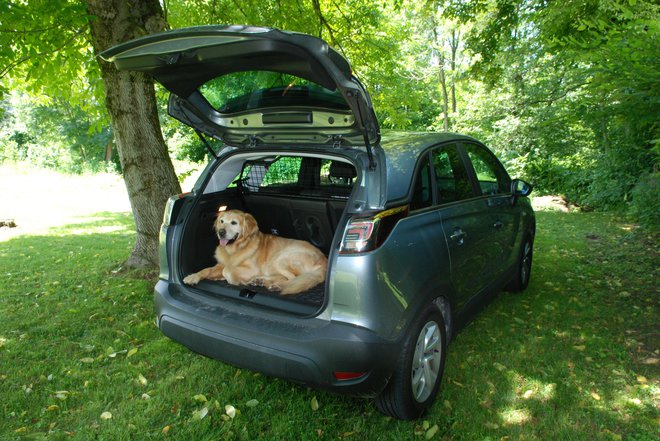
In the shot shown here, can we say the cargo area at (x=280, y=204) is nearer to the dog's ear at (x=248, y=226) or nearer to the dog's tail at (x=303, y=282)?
the dog's tail at (x=303, y=282)

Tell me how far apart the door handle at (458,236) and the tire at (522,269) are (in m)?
1.80

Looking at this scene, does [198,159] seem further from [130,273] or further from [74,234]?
[130,273]

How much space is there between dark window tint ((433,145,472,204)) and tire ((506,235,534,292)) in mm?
1584

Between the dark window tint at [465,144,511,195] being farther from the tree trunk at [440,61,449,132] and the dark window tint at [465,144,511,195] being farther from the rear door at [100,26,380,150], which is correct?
the tree trunk at [440,61,449,132]

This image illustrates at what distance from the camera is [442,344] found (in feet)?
9.07

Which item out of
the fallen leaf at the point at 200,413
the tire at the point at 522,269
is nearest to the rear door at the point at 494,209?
the tire at the point at 522,269

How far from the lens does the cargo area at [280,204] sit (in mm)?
3270

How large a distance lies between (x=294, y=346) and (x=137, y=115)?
4.04 metres

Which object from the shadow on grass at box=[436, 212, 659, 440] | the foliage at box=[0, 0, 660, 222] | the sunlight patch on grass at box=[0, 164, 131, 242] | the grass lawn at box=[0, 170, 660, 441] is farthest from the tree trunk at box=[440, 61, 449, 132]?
the grass lawn at box=[0, 170, 660, 441]

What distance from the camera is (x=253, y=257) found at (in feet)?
11.1

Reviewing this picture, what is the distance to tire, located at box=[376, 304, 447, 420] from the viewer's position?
2369 mm

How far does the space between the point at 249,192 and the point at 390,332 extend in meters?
2.22

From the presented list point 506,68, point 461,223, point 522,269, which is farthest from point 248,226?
point 506,68

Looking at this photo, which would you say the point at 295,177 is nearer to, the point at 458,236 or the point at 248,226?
the point at 248,226
